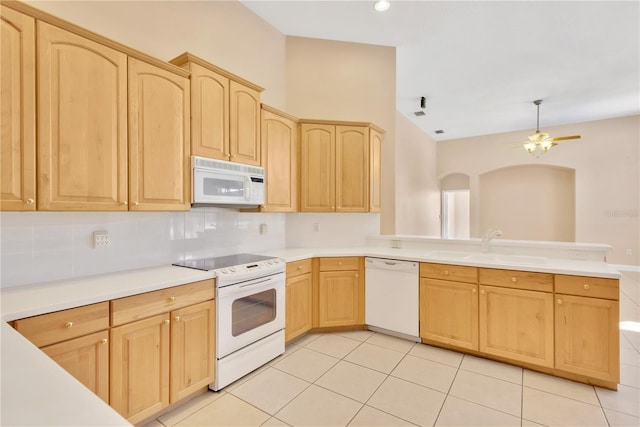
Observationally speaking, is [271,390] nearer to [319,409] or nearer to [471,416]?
[319,409]

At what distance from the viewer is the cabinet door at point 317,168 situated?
Answer: 11.2ft

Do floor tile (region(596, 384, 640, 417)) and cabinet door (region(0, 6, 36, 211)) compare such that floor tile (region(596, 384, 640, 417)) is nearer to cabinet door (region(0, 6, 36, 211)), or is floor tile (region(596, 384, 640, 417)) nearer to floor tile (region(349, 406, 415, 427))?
floor tile (region(349, 406, 415, 427))

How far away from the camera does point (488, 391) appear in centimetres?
222

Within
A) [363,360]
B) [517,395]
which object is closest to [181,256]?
[363,360]

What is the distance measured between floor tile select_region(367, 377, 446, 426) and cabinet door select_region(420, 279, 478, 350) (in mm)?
702

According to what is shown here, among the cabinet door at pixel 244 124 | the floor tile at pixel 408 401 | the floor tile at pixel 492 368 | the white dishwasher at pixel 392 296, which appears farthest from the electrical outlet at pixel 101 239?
the floor tile at pixel 492 368

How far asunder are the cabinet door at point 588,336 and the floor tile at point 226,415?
2262 millimetres

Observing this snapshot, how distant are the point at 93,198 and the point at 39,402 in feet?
4.56

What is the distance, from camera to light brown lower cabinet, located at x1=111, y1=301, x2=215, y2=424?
1.69 m

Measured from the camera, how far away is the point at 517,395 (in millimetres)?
2168

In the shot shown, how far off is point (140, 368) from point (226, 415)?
627mm

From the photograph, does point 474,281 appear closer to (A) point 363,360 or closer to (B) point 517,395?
(B) point 517,395

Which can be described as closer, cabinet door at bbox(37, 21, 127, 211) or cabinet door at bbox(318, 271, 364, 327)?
cabinet door at bbox(37, 21, 127, 211)

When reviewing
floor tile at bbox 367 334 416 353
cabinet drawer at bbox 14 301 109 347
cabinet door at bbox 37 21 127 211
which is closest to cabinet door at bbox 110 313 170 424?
cabinet drawer at bbox 14 301 109 347
